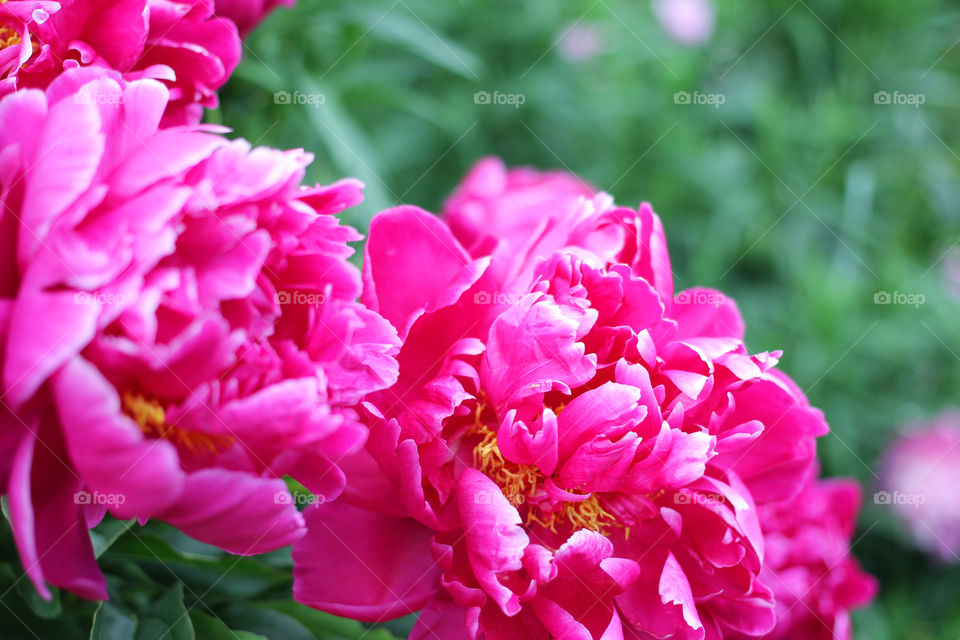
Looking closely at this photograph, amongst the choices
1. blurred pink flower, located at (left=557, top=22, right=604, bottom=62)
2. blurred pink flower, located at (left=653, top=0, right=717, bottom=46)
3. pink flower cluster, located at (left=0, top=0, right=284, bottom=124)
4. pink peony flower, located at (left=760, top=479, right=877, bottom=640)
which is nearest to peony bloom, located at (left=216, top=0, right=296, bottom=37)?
pink flower cluster, located at (left=0, top=0, right=284, bottom=124)

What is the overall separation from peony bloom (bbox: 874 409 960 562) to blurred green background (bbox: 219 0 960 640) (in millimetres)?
33

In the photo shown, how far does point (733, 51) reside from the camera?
6.34 ft

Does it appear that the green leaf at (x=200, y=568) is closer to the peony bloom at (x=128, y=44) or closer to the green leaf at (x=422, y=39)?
the peony bloom at (x=128, y=44)

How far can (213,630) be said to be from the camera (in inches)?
25.8

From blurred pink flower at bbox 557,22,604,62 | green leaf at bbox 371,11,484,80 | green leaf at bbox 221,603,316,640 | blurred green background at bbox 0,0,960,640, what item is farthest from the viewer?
blurred pink flower at bbox 557,22,604,62

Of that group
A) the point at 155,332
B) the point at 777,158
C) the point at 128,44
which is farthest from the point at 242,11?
the point at 777,158

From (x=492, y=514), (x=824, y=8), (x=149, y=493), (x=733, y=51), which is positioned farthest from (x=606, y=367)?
(x=824, y=8)

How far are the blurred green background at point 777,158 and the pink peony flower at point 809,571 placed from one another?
590mm

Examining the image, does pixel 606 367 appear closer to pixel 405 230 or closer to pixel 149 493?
pixel 405 230

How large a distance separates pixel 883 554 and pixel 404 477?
4.64 feet

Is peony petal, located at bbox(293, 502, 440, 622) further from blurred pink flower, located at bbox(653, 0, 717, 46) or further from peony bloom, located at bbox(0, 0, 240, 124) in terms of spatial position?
blurred pink flower, located at bbox(653, 0, 717, 46)

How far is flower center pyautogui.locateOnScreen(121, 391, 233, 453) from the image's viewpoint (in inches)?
17.9

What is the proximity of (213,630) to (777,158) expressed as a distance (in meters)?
1.45

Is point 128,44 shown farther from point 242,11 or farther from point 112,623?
point 112,623
